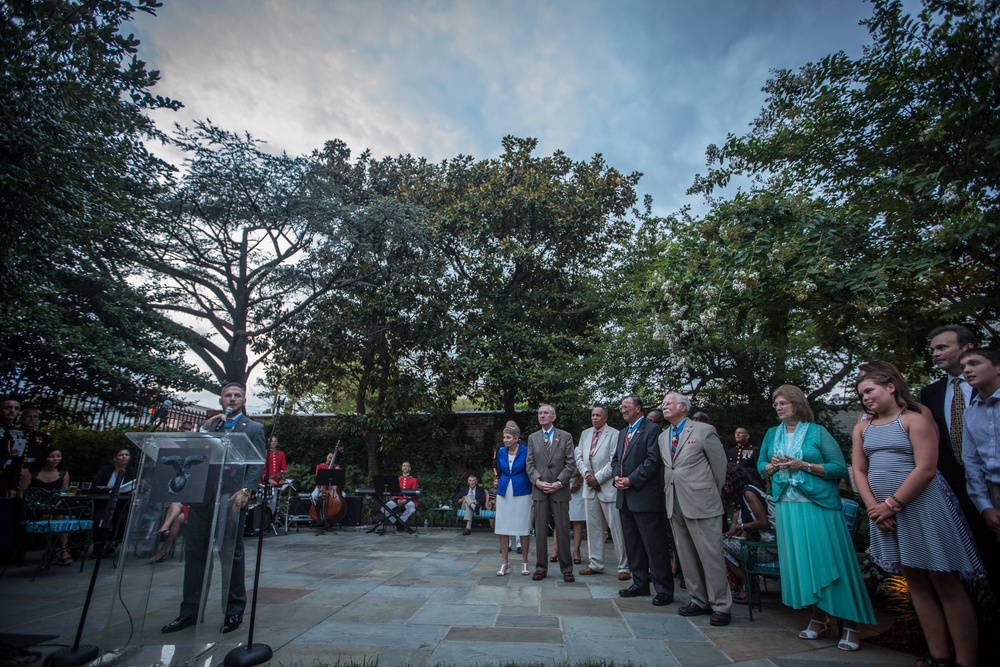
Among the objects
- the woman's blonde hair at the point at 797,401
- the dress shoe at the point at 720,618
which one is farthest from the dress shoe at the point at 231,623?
the woman's blonde hair at the point at 797,401

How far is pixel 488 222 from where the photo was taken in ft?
42.5

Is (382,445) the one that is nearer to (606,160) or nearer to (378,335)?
(378,335)

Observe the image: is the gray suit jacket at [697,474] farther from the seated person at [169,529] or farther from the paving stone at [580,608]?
the seated person at [169,529]

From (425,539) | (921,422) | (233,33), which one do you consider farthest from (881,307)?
(425,539)

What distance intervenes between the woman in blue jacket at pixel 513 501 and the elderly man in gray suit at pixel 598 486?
0.80 meters

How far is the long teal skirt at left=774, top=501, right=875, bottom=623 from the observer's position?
2.97 meters

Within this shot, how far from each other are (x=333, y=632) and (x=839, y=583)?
3.19 meters

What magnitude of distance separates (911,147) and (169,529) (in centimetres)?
665

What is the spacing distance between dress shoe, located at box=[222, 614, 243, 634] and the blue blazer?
278 cm

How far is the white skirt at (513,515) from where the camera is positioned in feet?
17.4

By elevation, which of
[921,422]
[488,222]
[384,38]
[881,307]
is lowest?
[921,422]

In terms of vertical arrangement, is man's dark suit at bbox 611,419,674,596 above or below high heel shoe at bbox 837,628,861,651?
above

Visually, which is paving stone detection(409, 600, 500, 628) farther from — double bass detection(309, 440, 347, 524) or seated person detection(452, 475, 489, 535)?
double bass detection(309, 440, 347, 524)

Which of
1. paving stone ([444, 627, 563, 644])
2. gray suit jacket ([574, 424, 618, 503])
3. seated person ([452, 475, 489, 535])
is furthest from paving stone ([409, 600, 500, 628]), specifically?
seated person ([452, 475, 489, 535])
